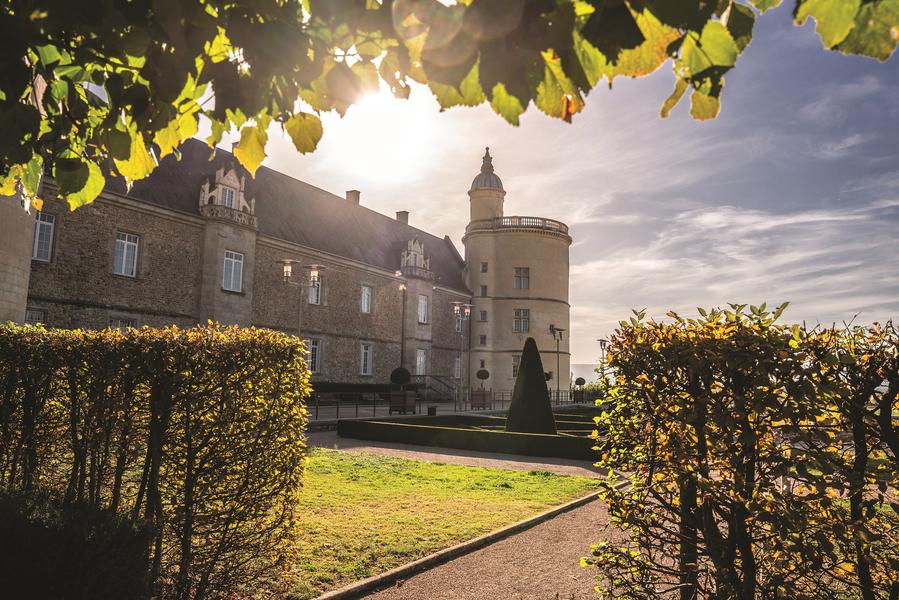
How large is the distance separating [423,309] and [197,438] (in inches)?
1305

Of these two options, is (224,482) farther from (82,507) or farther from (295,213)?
(295,213)

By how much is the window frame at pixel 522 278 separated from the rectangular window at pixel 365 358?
14216 mm

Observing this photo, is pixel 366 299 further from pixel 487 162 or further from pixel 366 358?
pixel 487 162

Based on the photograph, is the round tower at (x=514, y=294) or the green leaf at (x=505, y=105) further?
the round tower at (x=514, y=294)

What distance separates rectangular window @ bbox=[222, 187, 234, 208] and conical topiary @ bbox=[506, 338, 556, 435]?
647 inches

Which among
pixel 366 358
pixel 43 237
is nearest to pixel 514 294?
pixel 366 358

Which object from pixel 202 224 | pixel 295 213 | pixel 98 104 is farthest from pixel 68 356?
pixel 295 213

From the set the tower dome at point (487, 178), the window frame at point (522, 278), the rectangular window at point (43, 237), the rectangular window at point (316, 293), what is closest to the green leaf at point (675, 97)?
the rectangular window at point (43, 237)

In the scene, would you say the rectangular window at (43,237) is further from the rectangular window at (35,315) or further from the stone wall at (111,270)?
the rectangular window at (35,315)

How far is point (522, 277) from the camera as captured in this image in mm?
43094

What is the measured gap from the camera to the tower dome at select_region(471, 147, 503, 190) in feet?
148

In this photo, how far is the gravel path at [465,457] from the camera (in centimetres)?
1196

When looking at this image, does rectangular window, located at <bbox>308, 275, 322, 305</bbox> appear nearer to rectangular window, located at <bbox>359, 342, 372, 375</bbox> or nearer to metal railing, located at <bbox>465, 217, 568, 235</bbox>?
rectangular window, located at <bbox>359, 342, 372, 375</bbox>

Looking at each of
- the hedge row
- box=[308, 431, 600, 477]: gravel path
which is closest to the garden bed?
box=[308, 431, 600, 477]: gravel path
